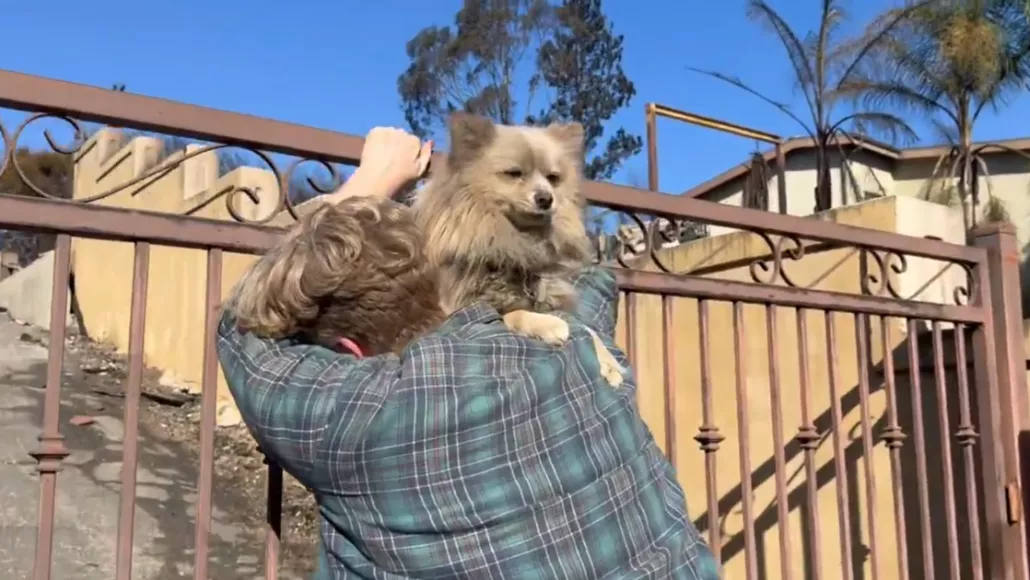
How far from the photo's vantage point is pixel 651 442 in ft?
5.41

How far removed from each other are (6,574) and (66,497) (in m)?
1.61

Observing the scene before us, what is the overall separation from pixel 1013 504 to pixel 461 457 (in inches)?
115

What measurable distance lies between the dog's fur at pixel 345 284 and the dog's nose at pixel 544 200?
1.23 m

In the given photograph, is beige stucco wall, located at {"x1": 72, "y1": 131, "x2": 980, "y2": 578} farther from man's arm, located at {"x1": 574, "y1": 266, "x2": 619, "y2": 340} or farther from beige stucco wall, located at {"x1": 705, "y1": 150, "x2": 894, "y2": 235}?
beige stucco wall, located at {"x1": 705, "y1": 150, "x2": 894, "y2": 235}

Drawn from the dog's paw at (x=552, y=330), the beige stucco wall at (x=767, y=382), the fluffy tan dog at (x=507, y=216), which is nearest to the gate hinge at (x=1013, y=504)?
the beige stucco wall at (x=767, y=382)

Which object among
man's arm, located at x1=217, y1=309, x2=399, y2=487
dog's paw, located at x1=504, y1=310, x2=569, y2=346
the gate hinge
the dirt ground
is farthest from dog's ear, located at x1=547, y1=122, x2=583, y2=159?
the dirt ground

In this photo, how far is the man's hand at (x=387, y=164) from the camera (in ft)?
6.19

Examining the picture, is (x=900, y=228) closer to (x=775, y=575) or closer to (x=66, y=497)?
(x=775, y=575)

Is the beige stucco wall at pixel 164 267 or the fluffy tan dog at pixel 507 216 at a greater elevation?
the beige stucco wall at pixel 164 267

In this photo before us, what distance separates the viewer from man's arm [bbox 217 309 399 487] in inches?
55.7

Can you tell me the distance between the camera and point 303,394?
4.75ft

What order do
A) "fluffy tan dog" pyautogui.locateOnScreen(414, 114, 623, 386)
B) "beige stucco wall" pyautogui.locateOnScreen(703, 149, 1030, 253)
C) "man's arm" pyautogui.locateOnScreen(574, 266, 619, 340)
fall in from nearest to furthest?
"man's arm" pyautogui.locateOnScreen(574, 266, 619, 340) < "fluffy tan dog" pyautogui.locateOnScreen(414, 114, 623, 386) < "beige stucco wall" pyautogui.locateOnScreen(703, 149, 1030, 253)

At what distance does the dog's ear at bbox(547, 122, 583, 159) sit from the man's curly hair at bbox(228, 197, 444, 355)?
1505mm

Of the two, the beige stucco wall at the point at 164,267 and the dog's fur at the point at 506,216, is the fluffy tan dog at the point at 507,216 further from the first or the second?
the beige stucco wall at the point at 164,267
